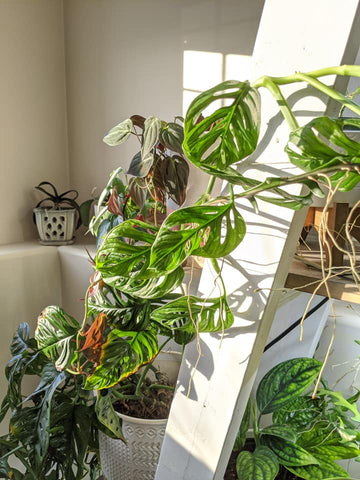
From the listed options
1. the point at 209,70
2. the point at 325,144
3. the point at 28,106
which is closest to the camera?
the point at 325,144

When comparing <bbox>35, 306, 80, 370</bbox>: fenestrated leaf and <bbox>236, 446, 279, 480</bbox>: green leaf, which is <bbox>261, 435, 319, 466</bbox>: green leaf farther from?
<bbox>35, 306, 80, 370</bbox>: fenestrated leaf

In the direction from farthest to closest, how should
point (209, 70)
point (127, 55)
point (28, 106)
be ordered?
1. point (28, 106)
2. point (127, 55)
3. point (209, 70)

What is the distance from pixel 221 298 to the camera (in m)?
0.66

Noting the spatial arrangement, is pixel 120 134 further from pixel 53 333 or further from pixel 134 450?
pixel 134 450

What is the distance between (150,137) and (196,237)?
0.85 ft

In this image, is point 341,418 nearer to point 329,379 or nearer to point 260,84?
point 329,379

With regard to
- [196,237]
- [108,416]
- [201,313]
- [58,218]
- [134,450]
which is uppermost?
[196,237]

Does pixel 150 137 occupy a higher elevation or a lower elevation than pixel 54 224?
higher

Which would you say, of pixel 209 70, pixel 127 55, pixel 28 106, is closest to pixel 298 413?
pixel 209 70

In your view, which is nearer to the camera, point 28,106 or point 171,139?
point 171,139

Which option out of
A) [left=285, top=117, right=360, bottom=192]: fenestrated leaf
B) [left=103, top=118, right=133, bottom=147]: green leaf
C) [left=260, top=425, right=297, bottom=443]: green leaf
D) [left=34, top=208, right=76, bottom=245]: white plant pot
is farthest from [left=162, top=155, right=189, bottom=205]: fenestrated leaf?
[left=34, top=208, right=76, bottom=245]: white plant pot

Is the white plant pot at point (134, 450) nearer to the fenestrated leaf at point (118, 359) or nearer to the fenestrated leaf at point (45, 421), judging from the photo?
the fenestrated leaf at point (45, 421)

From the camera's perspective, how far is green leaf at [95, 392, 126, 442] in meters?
0.94

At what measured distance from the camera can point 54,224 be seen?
1699 millimetres
